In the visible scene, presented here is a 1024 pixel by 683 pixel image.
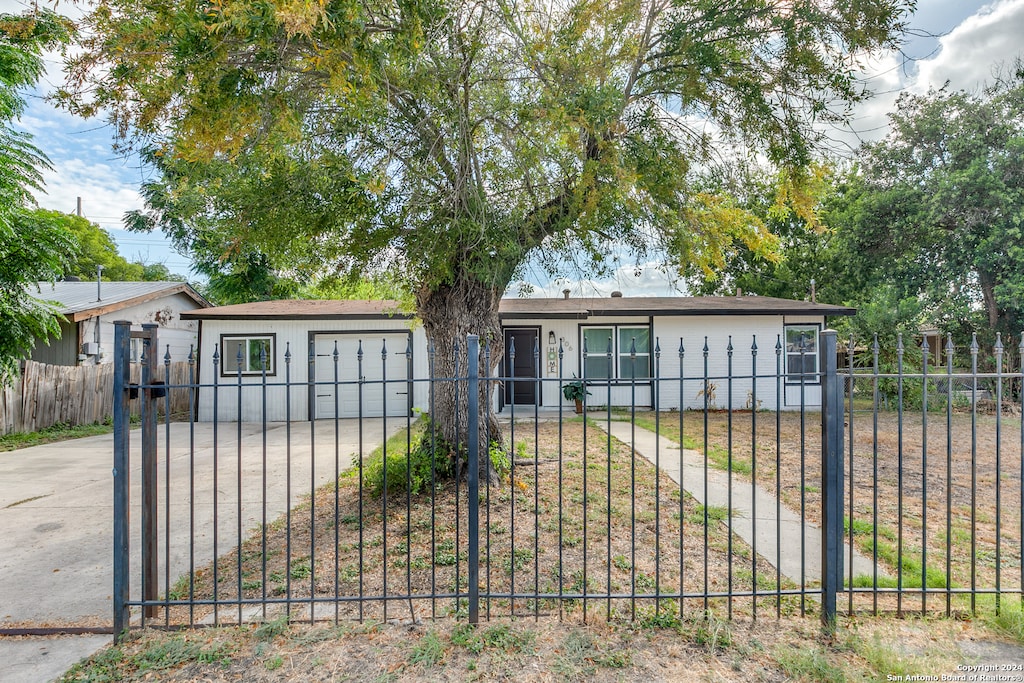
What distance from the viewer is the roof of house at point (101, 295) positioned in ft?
38.9

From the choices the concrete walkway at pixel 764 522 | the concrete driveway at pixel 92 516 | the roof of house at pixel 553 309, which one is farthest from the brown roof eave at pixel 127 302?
the concrete walkway at pixel 764 522

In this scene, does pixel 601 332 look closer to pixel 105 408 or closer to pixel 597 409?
pixel 597 409

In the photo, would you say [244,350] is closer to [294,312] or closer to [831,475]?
[294,312]

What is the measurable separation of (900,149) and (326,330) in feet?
58.1

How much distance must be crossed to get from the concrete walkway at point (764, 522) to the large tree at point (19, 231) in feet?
31.9

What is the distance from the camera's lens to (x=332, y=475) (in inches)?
271

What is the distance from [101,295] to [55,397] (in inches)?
163

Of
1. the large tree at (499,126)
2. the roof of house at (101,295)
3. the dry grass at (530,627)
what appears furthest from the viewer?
the roof of house at (101,295)

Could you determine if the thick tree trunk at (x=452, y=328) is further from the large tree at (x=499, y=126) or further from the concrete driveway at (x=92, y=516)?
the concrete driveway at (x=92, y=516)

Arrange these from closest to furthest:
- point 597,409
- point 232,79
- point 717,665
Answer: point 717,665 < point 232,79 < point 597,409

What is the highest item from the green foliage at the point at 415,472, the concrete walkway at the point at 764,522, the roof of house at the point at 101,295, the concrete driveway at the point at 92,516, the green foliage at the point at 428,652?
the roof of house at the point at 101,295

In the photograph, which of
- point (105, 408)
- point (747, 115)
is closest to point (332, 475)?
point (747, 115)

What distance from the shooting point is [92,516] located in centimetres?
526

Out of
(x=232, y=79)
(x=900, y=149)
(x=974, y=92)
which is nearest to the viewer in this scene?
(x=232, y=79)
